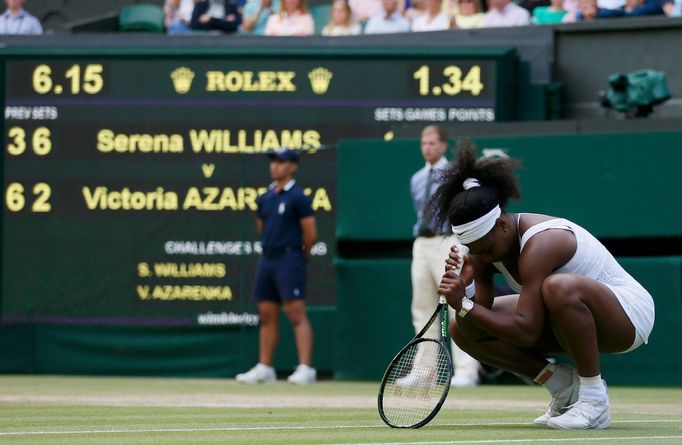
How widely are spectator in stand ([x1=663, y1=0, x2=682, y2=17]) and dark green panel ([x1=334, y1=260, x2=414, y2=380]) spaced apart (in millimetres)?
3523

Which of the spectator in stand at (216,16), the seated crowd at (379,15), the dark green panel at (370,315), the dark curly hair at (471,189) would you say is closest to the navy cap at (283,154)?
the dark green panel at (370,315)

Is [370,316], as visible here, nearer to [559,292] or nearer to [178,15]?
[178,15]

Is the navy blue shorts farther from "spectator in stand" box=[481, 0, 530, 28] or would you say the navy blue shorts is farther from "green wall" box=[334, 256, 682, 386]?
"spectator in stand" box=[481, 0, 530, 28]

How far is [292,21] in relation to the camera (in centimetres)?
1379

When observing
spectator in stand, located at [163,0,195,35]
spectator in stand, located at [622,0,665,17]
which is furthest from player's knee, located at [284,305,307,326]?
spectator in stand, located at [163,0,195,35]

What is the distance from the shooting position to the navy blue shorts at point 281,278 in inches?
430

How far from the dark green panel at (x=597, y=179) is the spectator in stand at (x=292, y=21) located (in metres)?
2.90

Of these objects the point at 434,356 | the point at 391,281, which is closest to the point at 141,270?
the point at 391,281

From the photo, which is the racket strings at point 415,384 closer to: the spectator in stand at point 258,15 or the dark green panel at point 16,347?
the dark green panel at point 16,347

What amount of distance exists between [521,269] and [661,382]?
4813mm

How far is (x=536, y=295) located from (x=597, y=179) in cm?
484

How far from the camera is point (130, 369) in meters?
12.2

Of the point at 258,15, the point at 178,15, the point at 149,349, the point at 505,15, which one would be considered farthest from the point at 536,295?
the point at 178,15

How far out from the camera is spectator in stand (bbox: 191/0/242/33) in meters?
14.0
